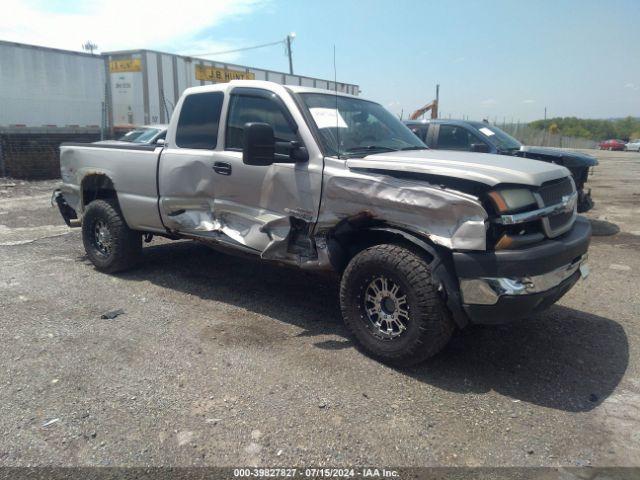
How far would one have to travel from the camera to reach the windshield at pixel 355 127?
4.09 meters

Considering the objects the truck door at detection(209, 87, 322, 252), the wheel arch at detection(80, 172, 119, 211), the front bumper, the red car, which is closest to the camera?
the front bumper

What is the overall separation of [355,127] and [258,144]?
0.95 metres

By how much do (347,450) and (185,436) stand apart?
902 millimetres

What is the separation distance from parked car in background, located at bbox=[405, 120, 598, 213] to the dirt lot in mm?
2753

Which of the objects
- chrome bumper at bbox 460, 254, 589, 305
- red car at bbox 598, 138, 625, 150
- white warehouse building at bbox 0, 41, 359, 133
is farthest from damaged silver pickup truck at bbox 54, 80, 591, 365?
red car at bbox 598, 138, 625, 150

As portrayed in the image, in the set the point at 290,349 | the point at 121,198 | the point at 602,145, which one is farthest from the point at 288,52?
the point at 602,145

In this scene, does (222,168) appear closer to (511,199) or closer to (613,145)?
(511,199)

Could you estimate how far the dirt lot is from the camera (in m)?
2.76

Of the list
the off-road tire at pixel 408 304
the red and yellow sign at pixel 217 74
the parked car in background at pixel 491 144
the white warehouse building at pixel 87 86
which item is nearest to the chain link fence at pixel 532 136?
the red and yellow sign at pixel 217 74

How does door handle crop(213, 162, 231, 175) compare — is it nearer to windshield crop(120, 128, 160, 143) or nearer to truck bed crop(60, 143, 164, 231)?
truck bed crop(60, 143, 164, 231)

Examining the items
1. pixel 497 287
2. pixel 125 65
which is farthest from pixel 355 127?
pixel 125 65

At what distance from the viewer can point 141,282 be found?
561 centimetres

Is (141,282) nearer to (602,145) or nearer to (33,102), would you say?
(33,102)

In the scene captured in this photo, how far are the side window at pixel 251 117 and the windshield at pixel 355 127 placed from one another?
0.84 ft
